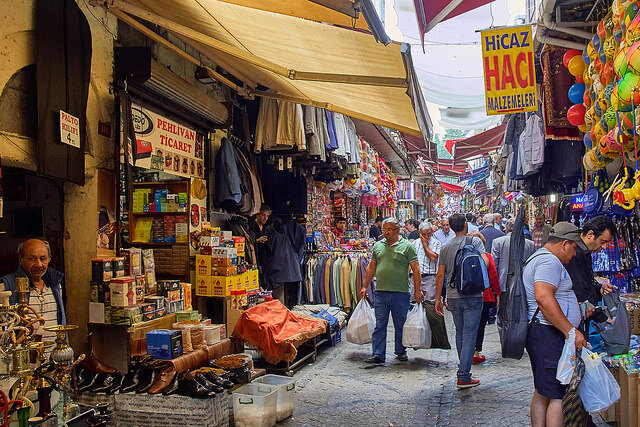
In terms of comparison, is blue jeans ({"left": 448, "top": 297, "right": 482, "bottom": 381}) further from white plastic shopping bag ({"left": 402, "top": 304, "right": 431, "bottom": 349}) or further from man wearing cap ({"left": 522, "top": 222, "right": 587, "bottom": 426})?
man wearing cap ({"left": 522, "top": 222, "right": 587, "bottom": 426})

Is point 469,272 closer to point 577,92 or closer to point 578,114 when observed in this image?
point 578,114

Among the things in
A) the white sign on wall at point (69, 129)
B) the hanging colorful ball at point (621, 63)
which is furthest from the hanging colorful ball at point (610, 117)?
the white sign on wall at point (69, 129)

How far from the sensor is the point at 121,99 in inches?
194

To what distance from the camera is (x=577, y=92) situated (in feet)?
18.1

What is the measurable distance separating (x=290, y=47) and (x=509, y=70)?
3.03m

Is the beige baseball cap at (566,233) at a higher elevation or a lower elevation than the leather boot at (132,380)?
higher

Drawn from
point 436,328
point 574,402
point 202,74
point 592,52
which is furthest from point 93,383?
point 592,52

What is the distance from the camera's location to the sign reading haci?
6285mm

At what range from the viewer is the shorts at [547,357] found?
139 inches

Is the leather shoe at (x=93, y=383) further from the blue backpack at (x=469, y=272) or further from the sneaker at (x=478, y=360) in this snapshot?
the sneaker at (x=478, y=360)

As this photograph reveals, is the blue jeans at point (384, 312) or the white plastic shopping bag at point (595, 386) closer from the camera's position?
the white plastic shopping bag at point (595, 386)

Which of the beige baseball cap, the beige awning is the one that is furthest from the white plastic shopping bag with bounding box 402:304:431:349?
the beige baseball cap

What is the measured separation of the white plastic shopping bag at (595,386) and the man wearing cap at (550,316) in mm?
121

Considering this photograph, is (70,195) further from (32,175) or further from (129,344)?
(129,344)
